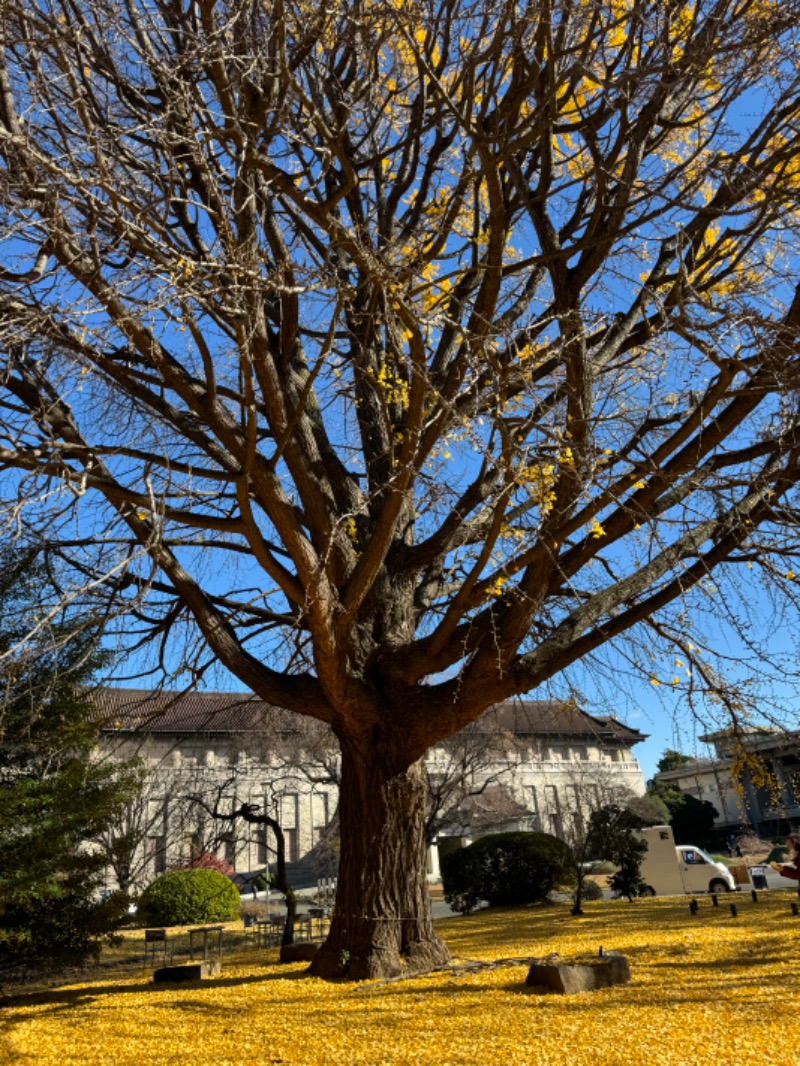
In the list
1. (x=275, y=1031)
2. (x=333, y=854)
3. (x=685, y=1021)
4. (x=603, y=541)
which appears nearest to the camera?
(x=685, y=1021)

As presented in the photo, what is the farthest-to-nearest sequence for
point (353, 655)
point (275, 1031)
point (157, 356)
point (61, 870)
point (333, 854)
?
point (333, 854) → point (61, 870) → point (353, 655) → point (157, 356) → point (275, 1031)

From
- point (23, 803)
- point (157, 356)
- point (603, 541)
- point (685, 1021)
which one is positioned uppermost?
point (157, 356)

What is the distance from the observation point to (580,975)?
5.50m

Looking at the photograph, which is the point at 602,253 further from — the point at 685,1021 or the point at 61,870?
the point at 61,870

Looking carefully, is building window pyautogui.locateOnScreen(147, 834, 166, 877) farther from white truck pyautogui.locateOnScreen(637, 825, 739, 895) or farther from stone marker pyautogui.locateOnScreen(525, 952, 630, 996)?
stone marker pyautogui.locateOnScreen(525, 952, 630, 996)

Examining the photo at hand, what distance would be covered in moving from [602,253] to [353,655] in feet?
12.5

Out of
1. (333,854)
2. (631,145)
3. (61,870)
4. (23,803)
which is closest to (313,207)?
(631,145)

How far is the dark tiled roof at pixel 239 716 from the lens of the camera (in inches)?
321

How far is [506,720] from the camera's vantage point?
29.9 meters

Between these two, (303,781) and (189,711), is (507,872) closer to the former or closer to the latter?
(303,781)

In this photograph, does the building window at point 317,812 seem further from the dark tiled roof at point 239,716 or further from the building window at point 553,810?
the building window at point 553,810

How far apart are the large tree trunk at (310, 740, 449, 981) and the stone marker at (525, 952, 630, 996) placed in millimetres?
1150

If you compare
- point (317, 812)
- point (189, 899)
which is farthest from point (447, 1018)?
point (317, 812)

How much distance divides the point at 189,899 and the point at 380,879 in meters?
15.4
